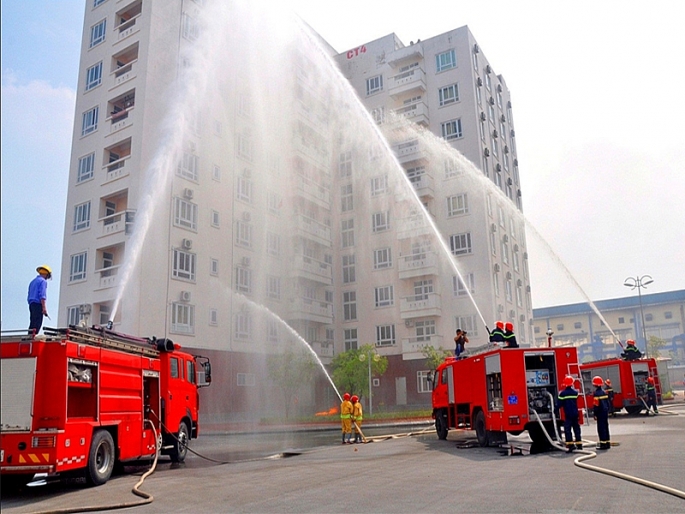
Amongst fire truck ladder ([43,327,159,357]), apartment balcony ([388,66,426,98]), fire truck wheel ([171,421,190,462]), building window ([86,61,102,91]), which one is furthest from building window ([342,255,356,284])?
fire truck ladder ([43,327,159,357])

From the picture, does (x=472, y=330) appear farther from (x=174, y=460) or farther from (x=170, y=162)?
(x=174, y=460)

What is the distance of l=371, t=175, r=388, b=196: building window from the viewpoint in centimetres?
4928

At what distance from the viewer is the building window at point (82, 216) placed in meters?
37.9

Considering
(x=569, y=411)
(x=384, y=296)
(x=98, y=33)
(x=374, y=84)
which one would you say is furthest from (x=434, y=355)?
(x=98, y=33)

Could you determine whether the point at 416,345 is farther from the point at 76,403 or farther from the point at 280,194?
the point at 76,403

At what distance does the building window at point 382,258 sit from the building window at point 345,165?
7.37 m

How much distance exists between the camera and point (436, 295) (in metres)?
47.1

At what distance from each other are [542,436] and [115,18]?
1543 inches

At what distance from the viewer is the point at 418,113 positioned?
170 feet

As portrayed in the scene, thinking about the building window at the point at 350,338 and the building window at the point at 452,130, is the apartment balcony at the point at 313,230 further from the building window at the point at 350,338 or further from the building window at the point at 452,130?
the building window at the point at 452,130

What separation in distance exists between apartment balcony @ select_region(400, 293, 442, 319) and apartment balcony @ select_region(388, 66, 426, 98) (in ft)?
62.5

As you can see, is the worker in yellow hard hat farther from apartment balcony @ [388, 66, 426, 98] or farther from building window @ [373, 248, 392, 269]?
apartment balcony @ [388, 66, 426, 98]

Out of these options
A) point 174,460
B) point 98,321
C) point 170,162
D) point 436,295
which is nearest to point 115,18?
point 170,162

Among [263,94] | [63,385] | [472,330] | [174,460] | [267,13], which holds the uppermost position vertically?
[267,13]
